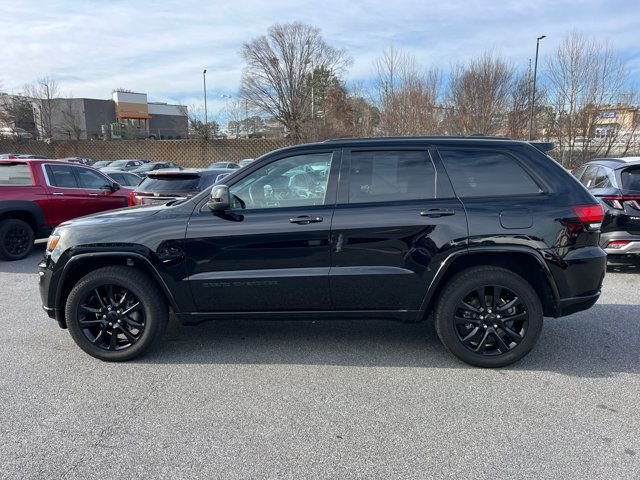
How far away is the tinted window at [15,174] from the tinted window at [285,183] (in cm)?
647

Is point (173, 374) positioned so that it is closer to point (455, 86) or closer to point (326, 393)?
point (326, 393)

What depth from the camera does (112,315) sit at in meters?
3.83

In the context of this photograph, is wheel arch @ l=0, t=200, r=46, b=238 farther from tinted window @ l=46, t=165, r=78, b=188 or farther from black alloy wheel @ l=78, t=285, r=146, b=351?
black alloy wheel @ l=78, t=285, r=146, b=351

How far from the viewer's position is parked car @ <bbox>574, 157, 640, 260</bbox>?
6166 mm

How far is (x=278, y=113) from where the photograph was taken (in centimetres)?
4294

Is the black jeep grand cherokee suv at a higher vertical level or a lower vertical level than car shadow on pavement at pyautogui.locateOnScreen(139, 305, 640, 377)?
higher

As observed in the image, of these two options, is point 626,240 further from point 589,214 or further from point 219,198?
point 219,198

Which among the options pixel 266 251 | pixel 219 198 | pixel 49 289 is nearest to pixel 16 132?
pixel 49 289

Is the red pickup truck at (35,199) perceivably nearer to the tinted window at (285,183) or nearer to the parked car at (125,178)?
the parked car at (125,178)

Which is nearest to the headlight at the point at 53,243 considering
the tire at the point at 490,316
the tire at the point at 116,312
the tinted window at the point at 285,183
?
the tire at the point at 116,312

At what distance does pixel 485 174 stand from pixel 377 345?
1.80m

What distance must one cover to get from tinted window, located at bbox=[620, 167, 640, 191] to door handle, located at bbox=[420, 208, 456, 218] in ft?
13.8

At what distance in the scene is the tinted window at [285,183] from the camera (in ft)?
12.4

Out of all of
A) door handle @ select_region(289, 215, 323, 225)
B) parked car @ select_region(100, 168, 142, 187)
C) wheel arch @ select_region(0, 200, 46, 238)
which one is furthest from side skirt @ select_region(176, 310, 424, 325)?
parked car @ select_region(100, 168, 142, 187)
